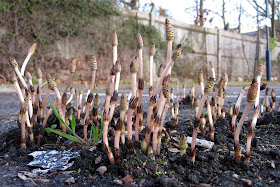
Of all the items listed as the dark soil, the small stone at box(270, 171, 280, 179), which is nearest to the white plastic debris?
the dark soil

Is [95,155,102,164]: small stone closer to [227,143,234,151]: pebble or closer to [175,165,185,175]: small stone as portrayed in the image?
[175,165,185,175]: small stone

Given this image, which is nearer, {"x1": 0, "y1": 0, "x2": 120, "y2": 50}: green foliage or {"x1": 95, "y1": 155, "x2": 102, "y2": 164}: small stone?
{"x1": 95, "y1": 155, "x2": 102, "y2": 164}: small stone

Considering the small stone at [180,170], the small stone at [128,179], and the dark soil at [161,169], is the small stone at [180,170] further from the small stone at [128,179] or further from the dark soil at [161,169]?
the small stone at [128,179]

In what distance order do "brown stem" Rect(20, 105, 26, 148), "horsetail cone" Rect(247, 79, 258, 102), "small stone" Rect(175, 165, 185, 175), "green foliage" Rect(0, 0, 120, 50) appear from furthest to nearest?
"green foliage" Rect(0, 0, 120, 50), "brown stem" Rect(20, 105, 26, 148), "small stone" Rect(175, 165, 185, 175), "horsetail cone" Rect(247, 79, 258, 102)

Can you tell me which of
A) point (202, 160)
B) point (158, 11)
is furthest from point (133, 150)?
point (158, 11)

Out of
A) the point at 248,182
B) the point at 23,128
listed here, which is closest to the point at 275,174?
the point at 248,182

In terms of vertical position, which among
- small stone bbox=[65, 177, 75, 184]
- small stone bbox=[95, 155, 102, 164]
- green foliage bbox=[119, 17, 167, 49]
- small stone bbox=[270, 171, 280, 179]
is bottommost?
small stone bbox=[65, 177, 75, 184]

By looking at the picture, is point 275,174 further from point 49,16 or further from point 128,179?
point 49,16

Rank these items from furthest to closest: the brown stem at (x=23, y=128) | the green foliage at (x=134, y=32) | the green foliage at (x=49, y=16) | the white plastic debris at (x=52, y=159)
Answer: the green foliage at (x=134, y=32) → the green foliage at (x=49, y=16) → the brown stem at (x=23, y=128) → the white plastic debris at (x=52, y=159)

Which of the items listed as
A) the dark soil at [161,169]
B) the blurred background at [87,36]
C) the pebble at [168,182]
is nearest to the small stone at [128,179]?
the dark soil at [161,169]

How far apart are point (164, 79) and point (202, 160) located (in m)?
0.41

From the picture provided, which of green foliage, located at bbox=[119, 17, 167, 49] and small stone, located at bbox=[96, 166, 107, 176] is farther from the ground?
green foliage, located at bbox=[119, 17, 167, 49]

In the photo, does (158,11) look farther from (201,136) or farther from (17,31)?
(201,136)

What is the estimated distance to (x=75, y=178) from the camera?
38.9 inches
